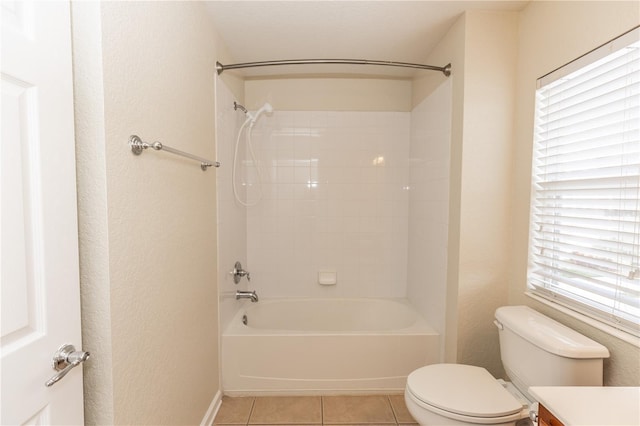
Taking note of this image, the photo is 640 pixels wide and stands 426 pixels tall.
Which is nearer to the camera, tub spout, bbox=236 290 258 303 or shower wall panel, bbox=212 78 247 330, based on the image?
shower wall panel, bbox=212 78 247 330

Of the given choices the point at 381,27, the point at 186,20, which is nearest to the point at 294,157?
the point at 381,27

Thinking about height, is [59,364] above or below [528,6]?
below

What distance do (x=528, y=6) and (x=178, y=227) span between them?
2091mm

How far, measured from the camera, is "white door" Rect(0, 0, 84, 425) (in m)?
0.68

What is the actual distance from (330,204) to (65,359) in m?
2.18

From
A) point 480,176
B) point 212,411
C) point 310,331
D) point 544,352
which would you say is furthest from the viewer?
point 310,331

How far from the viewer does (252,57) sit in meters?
2.37

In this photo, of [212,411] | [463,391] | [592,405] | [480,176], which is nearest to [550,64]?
[480,176]

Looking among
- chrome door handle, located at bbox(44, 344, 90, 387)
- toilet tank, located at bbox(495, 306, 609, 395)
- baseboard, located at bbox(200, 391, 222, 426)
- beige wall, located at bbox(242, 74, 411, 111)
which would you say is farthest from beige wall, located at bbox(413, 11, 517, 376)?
chrome door handle, located at bbox(44, 344, 90, 387)

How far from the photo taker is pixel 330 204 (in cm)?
282

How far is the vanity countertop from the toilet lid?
466 mm

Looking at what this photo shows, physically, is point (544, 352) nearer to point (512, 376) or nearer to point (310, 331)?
point (512, 376)

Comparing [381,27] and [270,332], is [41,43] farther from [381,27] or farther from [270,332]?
[270,332]

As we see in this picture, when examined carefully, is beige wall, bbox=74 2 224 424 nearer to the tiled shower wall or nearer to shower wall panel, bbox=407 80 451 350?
the tiled shower wall
